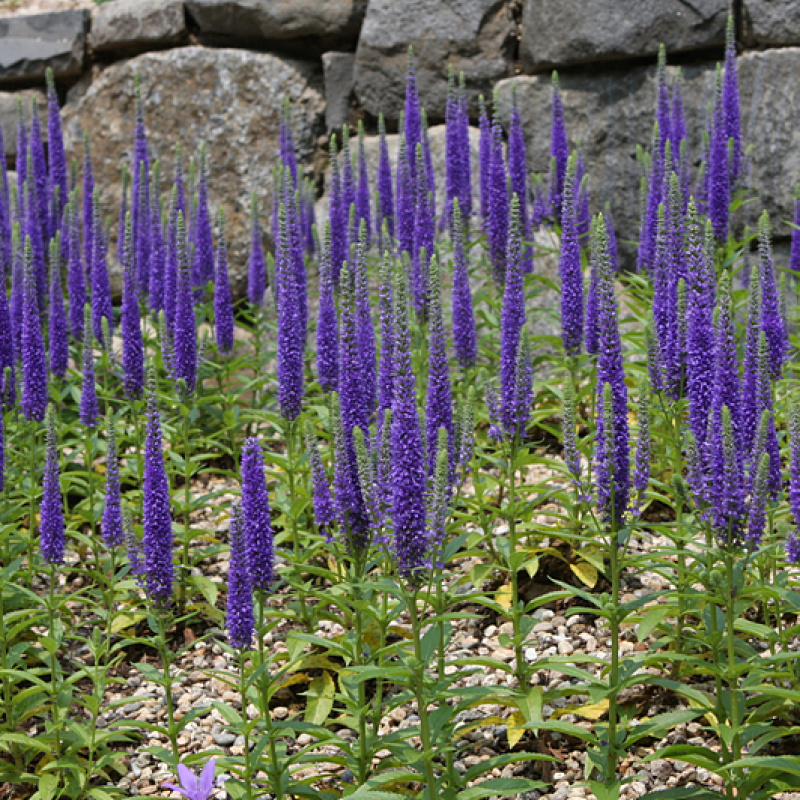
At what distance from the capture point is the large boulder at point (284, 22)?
9562mm

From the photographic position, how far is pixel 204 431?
7.11 m

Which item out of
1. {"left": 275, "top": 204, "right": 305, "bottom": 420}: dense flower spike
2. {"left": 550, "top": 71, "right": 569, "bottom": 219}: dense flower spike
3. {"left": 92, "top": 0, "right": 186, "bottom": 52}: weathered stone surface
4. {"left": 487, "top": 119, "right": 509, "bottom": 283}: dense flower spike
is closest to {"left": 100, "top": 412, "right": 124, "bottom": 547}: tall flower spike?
{"left": 275, "top": 204, "right": 305, "bottom": 420}: dense flower spike

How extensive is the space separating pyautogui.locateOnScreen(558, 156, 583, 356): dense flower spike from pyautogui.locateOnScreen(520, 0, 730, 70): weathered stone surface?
4045 millimetres

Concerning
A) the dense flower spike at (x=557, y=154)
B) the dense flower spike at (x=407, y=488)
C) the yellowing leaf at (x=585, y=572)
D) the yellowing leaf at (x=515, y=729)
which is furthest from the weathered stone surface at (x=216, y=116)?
the dense flower spike at (x=407, y=488)

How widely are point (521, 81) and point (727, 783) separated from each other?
7277 mm

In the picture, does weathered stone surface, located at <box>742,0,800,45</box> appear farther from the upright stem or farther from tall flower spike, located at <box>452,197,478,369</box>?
the upright stem

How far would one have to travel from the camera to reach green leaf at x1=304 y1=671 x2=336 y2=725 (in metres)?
4.35

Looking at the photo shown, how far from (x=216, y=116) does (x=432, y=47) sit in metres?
2.59

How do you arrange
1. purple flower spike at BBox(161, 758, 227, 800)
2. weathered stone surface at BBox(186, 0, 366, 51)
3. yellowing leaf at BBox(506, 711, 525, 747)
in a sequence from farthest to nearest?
weathered stone surface at BBox(186, 0, 366, 51) < yellowing leaf at BBox(506, 711, 525, 747) < purple flower spike at BBox(161, 758, 227, 800)

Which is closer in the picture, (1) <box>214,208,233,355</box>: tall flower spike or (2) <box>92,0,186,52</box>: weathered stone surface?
(1) <box>214,208,233,355</box>: tall flower spike

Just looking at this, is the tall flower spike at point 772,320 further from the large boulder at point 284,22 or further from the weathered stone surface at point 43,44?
the weathered stone surface at point 43,44

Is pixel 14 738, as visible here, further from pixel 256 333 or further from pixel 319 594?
pixel 256 333

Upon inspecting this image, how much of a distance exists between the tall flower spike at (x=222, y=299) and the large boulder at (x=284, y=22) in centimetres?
418

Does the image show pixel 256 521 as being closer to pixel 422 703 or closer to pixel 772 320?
pixel 422 703
